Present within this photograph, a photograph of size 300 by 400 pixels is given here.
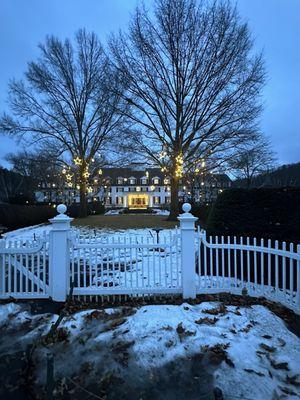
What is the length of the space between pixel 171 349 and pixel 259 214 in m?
4.35

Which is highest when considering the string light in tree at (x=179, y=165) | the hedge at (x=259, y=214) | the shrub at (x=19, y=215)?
the string light in tree at (x=179, y=165)

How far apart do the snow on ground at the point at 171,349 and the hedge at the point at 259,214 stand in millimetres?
2433

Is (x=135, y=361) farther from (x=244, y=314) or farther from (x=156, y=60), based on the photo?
(x=156, y=60)

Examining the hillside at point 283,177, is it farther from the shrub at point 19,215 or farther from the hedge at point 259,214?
the hedge at point 259,214

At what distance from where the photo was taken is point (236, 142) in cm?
2384

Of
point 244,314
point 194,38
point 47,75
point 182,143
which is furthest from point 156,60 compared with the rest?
point 244,314

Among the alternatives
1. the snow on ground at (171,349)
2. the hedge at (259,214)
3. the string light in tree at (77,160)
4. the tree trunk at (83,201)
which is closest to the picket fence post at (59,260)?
the snow on ground at (171,349)

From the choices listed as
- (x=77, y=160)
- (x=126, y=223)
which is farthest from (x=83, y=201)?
(x=126, y=223)

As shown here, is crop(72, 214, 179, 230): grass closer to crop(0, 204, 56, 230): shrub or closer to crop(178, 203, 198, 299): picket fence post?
crop(0, 204, 56, 230): shrub

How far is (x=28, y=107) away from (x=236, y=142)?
18.2m

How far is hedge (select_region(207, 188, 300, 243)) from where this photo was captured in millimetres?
7148

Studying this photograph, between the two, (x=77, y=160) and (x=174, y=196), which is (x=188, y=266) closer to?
(x=174, y=196)

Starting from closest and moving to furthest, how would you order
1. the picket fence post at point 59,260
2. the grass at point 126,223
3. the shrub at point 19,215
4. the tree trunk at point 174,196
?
1. the picket fence post at point 59,260
2. the shrub at point 19,215
3. the grass at point 126,223
4. the tree trunk at point 174,196

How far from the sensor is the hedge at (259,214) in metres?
7.15
